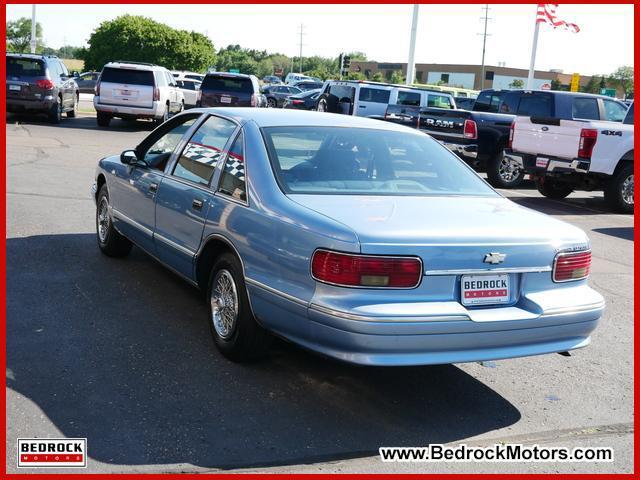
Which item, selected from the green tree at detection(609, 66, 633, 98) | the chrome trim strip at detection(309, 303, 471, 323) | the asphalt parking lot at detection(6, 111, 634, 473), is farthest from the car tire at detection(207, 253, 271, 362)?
the green tree at detection(609, 66, 633, 98)

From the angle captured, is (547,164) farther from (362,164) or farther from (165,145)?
(362,164)

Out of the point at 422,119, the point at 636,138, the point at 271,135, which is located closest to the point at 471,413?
the point at 271,135

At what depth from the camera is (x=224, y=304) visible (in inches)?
204

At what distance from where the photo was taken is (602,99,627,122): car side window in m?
14.7

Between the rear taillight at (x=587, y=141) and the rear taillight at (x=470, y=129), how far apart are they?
10.7 feet

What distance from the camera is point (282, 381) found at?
4898mm

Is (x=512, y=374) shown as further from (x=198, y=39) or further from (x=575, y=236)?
(x=198, y=39)

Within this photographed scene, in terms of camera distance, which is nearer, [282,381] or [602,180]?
[282,381]

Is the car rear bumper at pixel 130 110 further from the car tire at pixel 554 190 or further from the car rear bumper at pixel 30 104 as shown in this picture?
the car tire at pixel 554 190

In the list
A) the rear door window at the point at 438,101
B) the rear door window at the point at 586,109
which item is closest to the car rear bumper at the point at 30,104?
the rear door window at the point at 438,101

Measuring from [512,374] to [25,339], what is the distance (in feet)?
10.9

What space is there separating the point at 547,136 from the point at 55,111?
14468mm

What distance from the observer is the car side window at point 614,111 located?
14727 mm

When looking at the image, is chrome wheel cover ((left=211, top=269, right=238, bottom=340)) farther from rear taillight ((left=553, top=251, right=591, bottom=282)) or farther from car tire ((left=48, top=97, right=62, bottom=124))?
car tire ((left=48, top=97, right=62, bottom=124))
